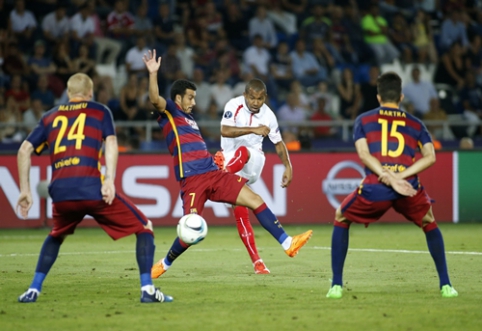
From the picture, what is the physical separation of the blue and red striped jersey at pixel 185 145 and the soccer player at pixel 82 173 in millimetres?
1755

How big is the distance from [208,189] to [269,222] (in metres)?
0.75

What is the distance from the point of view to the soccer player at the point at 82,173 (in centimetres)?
732

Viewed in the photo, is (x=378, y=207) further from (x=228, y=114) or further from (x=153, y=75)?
(x=228, y=114)

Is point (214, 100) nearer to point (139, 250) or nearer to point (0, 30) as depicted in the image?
point (0, 30)

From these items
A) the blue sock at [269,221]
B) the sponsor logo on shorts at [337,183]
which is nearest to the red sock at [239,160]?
the blue sock at [269,221]

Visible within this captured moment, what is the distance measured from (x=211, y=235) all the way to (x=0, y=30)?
27.7 ft

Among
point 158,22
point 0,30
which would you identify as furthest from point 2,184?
point 158,22

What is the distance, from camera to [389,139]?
757 centimetres

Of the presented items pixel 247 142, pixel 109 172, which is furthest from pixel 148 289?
pixel 247 142

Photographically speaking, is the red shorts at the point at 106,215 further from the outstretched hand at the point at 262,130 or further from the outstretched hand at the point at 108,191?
the outstretched hand at the point at 262,130

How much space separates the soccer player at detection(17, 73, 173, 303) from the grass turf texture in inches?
24.7

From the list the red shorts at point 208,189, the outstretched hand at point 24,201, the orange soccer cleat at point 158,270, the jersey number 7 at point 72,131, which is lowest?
the orange soccer cleat at point 158,270

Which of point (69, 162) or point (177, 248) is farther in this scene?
point (177, 248)

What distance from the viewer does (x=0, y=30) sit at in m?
20.5
